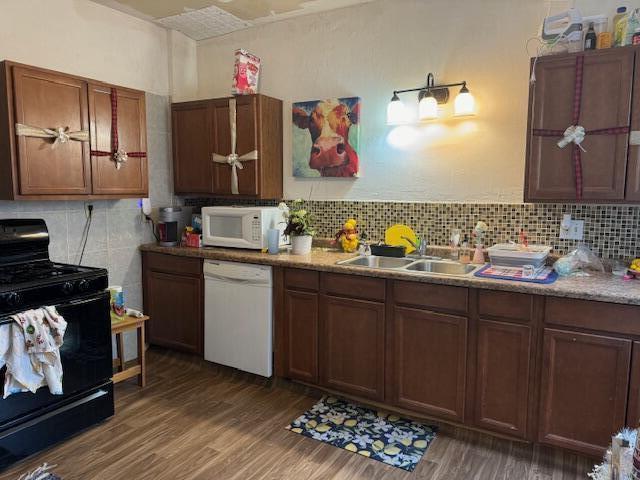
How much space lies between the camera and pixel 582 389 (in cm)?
216

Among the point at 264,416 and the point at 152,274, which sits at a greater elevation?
the point at 152,274

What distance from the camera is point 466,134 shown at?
2.95 metres

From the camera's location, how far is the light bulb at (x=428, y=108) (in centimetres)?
291

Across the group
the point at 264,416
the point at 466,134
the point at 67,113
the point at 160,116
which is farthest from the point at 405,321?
the point at 160,116

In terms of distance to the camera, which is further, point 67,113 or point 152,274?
point 152,274

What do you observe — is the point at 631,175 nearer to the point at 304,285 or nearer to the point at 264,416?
the point at 304,285

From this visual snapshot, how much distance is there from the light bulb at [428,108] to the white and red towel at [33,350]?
7.78ft

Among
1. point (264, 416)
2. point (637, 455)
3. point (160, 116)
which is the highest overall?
point (160, 116)

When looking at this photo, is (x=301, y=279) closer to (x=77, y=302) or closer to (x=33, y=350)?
(x=77, y=302)

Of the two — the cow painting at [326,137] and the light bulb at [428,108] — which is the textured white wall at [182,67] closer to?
the cow painting at [326,137]

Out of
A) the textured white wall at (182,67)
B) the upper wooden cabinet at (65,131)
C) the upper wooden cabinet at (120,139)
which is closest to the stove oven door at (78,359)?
the upper wooden cabinet at (65,131)

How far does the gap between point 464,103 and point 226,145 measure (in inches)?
68.1

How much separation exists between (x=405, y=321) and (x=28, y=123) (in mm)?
2379

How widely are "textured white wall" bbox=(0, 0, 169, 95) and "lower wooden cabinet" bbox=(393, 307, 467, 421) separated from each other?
2.69 meters
